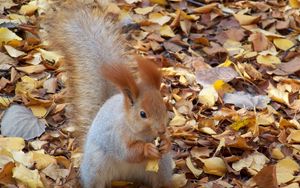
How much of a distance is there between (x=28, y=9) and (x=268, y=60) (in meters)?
1.13

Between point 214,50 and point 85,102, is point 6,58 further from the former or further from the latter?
point 214,50

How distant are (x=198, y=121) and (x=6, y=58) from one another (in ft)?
2.77

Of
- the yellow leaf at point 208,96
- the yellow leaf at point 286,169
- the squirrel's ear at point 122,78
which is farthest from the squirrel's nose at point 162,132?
the yellow leaf at point 208,96

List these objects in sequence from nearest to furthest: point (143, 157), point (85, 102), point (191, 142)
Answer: point (143, 157) < point (85, 102) < point (191, 142)

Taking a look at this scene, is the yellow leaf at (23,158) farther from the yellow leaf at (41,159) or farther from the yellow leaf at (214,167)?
the yellow leaf at (214,167)

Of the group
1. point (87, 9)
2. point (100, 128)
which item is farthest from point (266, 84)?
point (100, 128)

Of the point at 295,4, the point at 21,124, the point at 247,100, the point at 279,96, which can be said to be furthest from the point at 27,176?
the point at 295,4

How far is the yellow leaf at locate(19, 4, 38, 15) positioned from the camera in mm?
3125

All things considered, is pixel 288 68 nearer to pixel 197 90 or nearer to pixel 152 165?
pixel 197 90

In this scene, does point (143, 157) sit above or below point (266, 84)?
above

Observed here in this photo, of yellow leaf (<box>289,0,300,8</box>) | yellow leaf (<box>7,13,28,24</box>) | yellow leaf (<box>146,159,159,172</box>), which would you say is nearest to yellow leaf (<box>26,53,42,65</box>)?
yellow leaf (<box>7,13,28,24</box>)

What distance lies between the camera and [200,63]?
290 cm

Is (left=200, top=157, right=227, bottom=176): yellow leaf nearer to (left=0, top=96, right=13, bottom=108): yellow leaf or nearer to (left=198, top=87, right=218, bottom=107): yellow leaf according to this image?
(left=198, top=87, right=218, bottom=107): yellow leaf

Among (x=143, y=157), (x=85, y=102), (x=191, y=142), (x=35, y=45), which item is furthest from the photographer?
(x=35, y=45)
